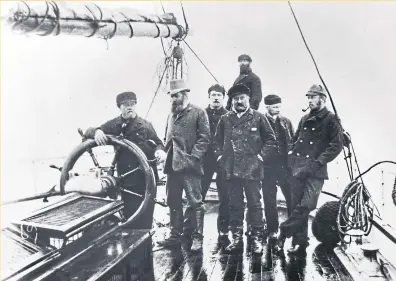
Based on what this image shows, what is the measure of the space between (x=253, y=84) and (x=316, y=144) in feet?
2.51

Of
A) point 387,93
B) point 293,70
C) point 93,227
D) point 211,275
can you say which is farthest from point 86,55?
point 387,93

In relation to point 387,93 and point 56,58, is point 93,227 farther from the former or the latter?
point 387,93

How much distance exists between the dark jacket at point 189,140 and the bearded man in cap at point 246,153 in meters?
0.19

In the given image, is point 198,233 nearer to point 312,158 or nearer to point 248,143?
point 248,143

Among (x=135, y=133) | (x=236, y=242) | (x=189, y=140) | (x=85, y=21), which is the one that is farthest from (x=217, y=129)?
(x=85, y=21)

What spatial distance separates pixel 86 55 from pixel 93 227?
144 centimetres

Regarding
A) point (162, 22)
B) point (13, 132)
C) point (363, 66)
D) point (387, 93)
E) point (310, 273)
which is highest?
point (162, 22)

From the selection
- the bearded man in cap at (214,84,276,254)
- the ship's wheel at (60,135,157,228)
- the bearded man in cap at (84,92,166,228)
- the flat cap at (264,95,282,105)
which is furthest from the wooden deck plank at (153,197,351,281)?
the flat cap at (264,95,282,105)

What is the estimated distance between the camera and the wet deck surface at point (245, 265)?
8.27 feet

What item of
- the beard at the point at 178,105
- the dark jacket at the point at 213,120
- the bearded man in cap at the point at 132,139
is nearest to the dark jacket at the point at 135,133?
the bearded man in cap at the point at 132,139

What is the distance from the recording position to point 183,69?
3801 mm

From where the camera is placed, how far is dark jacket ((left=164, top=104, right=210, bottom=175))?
317 centimetres

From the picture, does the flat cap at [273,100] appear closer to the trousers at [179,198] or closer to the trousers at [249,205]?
the trousers at [249,205]

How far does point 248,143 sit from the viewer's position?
10.2ft
